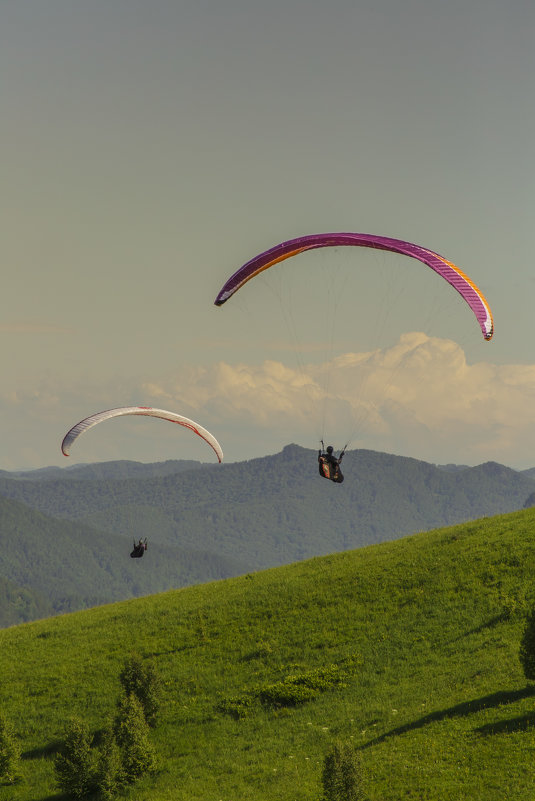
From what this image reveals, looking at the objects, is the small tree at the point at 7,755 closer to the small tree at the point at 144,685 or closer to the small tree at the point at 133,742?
the small tree at the point at 133,742

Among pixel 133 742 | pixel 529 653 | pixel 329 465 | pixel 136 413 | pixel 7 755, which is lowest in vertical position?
pixel 133 742

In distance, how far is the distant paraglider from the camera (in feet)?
129

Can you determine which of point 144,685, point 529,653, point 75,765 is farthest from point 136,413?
point 529,653

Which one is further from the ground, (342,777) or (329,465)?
(329,465)

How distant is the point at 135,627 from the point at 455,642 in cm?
1979

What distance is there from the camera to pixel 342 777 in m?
24.2

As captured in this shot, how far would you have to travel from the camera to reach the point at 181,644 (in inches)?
1777

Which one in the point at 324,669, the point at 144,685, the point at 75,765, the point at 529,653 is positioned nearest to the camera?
the point at 529,653

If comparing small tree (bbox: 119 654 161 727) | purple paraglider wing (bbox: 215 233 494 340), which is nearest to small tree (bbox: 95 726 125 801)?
small tree (bbox: 119 654 161 727)

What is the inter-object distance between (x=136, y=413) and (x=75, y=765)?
19.0 meters

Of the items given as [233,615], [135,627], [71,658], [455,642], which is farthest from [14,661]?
[455,642]

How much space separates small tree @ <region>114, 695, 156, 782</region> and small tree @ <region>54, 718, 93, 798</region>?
4.53 feet

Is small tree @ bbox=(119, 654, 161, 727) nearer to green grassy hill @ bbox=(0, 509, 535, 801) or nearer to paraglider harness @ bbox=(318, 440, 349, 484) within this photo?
green grassy hill @ bbox=(0, 509, 535, 801)

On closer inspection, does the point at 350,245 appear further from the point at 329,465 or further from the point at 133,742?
the point at 133,742
